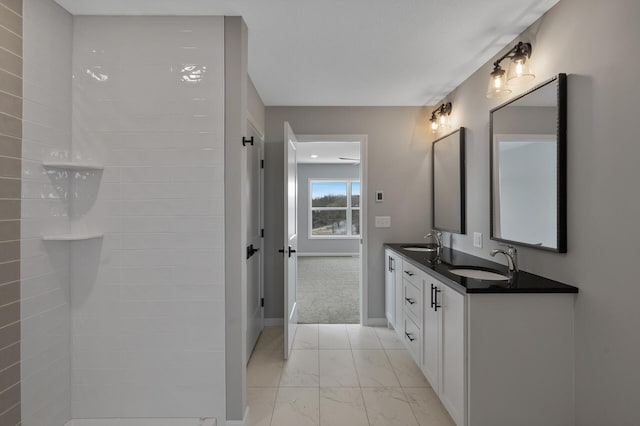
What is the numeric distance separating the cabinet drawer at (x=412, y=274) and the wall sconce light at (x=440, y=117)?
153cm

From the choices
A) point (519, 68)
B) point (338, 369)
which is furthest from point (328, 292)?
point (519, 68)

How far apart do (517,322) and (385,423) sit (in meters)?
1.01

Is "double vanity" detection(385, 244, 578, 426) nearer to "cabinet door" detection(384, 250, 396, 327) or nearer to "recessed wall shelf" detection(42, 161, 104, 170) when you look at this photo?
"cabinet door" detection(384, 250, 396, 327)

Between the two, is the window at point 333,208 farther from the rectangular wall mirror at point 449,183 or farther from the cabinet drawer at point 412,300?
the cabinet drawer at point 412,300

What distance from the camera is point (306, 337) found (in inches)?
130

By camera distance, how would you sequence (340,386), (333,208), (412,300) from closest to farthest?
(340,386)
(412,300)
(333,208)

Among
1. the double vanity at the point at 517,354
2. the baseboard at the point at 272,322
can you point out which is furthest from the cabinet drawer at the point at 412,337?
the baseboard at the point at 272,322

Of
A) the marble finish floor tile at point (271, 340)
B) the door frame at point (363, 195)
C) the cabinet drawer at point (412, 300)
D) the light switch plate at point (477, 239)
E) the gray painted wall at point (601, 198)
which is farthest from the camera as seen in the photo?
the door frame at point (363, 195)

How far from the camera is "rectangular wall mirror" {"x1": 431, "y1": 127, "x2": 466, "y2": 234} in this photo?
9.54 ft

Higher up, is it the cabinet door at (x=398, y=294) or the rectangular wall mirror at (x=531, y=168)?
the rectangular wall mirror at (x=531, y=168)

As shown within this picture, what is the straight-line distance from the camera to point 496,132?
7.72 feet

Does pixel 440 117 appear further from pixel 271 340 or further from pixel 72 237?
pixel 72 237

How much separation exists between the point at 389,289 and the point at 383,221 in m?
0.74

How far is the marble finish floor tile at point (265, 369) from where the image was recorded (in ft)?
8.14
